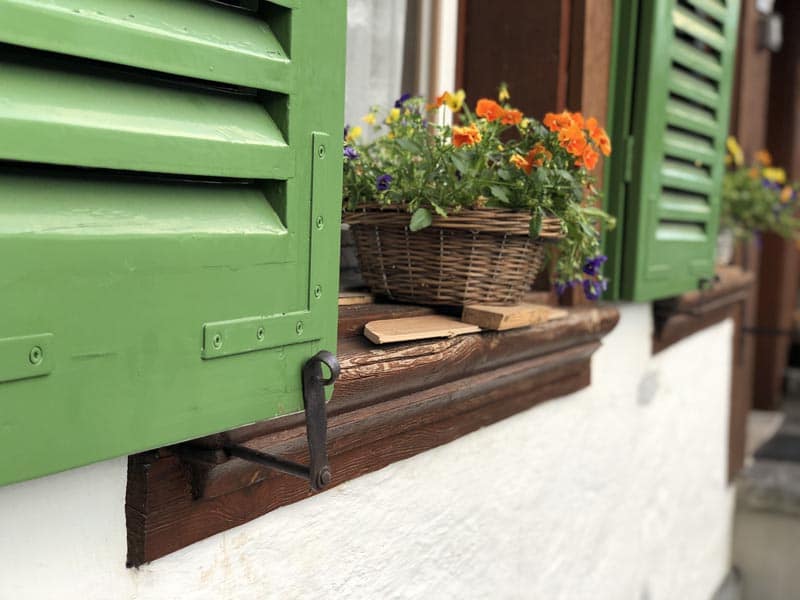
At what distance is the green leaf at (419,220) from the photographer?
4.42 ft

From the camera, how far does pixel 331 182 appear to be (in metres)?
0.92

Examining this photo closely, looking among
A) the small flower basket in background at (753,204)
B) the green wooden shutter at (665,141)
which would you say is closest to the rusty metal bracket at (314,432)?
the green wooden shutter at (665,141)

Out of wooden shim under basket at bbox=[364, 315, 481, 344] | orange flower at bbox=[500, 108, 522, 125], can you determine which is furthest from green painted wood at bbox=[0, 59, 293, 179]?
orange flower at bbox=[500, 108, 522, 125]

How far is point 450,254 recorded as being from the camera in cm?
143

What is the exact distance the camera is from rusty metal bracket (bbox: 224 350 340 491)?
0.92 metres

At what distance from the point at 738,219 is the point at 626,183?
1431mm

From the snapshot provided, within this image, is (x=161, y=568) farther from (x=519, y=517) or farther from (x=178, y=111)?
(x=519, y=517)

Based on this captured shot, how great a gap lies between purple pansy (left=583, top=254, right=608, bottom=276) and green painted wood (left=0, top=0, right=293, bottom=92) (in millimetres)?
910

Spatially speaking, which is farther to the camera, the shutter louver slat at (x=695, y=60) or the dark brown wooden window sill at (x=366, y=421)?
the shutter louver slat at (x=695, y=60)

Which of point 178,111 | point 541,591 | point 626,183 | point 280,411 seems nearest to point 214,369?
point 280,411

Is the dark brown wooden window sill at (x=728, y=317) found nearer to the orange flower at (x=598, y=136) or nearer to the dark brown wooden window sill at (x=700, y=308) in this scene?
the dark brown wooden window sill at (x=700, y=308)

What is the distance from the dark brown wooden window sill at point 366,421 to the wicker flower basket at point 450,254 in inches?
1.9

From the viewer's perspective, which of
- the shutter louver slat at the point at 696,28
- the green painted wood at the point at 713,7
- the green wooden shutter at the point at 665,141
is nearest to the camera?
the green wooden shutter at the point at 665,141

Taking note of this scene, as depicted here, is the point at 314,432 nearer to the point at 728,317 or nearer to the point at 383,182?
the point at 383,182
